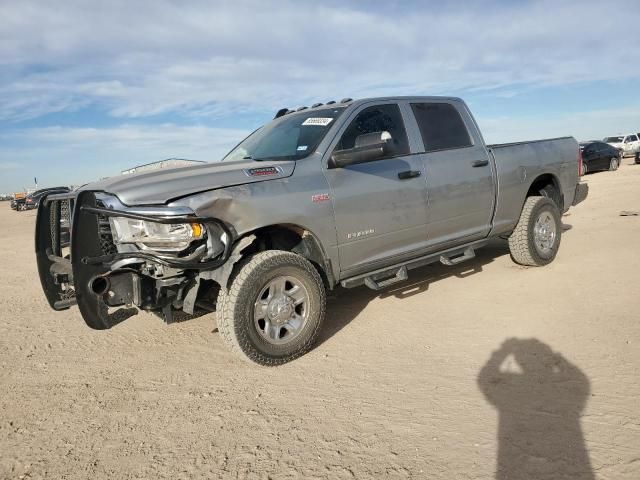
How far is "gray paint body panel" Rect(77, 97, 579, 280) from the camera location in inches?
138

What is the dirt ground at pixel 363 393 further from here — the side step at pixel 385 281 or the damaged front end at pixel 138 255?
the damaged front end at pixel 138 255

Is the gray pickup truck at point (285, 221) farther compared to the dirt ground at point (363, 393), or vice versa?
the gray pickup truck at point (285, 221)

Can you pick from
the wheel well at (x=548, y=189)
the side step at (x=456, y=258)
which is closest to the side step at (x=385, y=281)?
the side step at (x=456, y=258)

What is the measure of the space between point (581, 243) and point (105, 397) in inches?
262

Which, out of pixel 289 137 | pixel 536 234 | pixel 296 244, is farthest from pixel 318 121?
pixel 536 234

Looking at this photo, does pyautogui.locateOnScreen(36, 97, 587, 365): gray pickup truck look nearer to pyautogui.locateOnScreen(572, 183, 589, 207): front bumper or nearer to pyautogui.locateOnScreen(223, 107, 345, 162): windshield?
pyautogui.locateOnScreen(223, 107, 345, 162): windshield

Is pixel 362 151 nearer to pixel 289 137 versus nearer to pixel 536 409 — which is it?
pixel 289 137

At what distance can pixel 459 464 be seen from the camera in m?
2.42

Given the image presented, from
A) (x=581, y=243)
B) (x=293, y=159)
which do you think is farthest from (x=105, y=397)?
(x=581, y=243)

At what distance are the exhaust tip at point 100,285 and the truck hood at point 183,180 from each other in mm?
540

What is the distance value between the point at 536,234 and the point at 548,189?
0.82 metres

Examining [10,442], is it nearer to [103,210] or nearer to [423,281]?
[103,210]

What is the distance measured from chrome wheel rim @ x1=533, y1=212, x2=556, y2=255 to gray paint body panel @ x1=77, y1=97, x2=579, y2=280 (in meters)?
0.43

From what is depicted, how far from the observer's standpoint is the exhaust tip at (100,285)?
3298 mm
